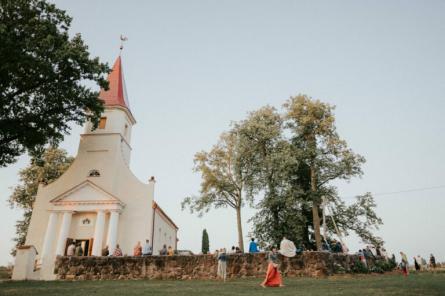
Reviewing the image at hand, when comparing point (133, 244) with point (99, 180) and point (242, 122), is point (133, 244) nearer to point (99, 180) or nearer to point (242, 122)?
point (99, 180)

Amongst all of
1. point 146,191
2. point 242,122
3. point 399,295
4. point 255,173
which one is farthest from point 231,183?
point 399,295

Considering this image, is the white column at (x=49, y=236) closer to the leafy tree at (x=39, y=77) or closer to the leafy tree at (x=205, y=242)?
the leafy tree at (x=39, y=77)

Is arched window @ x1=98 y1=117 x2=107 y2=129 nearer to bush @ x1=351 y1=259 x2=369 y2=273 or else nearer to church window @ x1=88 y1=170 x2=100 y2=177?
church window @ x1=88 y1=170 x2=100 y2=177

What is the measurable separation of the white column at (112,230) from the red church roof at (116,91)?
10.9 m

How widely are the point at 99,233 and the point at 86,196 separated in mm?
3410

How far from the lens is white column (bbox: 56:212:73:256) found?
24059 millimetres

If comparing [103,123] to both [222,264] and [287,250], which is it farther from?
[287,250]

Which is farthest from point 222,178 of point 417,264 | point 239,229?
point 417,264

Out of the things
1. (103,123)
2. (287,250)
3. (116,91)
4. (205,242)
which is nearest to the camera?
(287,250)

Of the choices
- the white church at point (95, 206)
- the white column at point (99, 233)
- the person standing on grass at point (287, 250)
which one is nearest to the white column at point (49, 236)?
the white church at point (95, 206)

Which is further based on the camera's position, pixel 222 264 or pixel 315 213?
pixel 315 213

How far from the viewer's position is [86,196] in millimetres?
25859

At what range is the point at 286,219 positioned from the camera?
27391 mm

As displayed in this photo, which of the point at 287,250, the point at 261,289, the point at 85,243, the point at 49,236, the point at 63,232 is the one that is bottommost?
the point at 261,289
